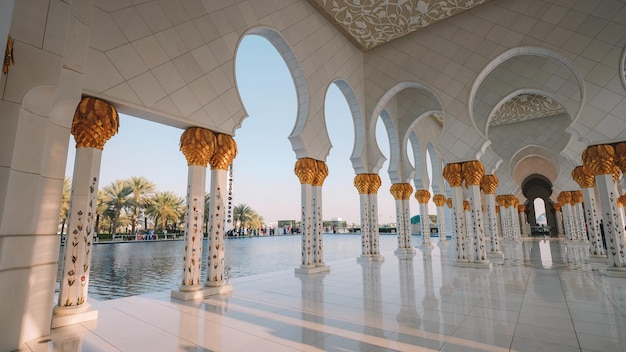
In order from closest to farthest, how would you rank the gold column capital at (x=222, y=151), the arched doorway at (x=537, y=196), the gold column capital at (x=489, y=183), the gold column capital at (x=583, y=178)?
the gold column capital at (x=222, y=151) < the gold column capital at (x=583, y=178) < the gold column capital at (x=489, y=183) < the arched doorway at (x=537, y=196)

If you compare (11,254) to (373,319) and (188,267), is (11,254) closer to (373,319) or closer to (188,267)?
(188,267)

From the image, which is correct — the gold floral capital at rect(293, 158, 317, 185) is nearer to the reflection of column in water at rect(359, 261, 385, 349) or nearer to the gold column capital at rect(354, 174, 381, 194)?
the gold column capital at rect(354, 174, 381, 194)

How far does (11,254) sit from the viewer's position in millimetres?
2764

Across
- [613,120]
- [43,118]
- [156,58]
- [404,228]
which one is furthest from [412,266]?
[43,118]

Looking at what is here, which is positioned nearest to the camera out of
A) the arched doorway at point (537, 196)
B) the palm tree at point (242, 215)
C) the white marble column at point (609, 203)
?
the white marble column at point (609, 203)

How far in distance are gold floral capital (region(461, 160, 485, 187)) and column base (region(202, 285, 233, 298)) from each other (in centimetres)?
672

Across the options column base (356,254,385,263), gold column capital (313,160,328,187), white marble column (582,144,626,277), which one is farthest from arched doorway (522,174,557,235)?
gold column capital (313,160,328,187)

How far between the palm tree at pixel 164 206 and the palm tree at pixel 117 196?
2722 mm

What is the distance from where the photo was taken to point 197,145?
5090mm

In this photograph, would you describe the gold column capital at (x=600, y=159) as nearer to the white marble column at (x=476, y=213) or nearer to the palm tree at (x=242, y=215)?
the white marble column at (x=476, y=213)

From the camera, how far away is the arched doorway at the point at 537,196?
80.3 ft

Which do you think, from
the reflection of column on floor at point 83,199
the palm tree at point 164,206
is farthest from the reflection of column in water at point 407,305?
the palm tree at point 164,206

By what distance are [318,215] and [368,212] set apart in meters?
2.53

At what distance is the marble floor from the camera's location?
9.29 feet
